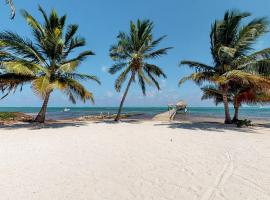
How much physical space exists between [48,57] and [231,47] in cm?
1112

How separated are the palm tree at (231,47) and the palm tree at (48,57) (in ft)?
21.2

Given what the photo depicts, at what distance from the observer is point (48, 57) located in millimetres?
13031

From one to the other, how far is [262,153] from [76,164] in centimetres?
476

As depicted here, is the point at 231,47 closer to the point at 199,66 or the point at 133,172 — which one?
the point at 199,66

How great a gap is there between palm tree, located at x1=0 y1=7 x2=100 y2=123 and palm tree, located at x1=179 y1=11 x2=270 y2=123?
6.47 m

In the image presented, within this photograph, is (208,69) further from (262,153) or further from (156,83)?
(262,153)

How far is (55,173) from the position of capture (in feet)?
13.1

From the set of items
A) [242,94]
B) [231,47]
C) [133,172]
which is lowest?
[133,172]

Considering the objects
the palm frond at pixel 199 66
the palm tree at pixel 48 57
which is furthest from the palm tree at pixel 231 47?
the palm tree at pixel 48 57

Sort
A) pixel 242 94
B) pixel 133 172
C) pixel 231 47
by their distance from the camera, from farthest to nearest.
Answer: pixel 242 94 < pixel 231 47 < pixel 133 172

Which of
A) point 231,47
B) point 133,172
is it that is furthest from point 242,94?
point 133,172

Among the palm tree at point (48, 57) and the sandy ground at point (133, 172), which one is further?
the palm tree at point (48, 57)

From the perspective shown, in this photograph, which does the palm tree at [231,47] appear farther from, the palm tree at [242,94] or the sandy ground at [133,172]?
→ the sandy ground at [133,172]

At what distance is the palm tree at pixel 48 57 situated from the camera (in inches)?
425
